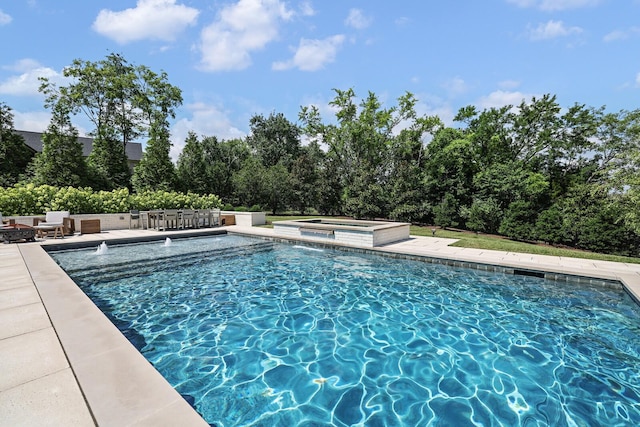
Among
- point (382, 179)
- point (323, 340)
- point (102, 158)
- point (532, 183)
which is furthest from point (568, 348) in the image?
point (102, 158)

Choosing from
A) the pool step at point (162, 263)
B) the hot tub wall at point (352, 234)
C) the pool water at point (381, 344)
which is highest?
the hot tub wall at point (352, 234)

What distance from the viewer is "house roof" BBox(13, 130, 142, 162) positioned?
89.9 ft

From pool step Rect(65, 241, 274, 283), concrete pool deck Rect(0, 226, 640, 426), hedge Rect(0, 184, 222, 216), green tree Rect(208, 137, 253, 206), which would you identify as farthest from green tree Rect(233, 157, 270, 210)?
concrete pool deck Rect(0, 226, 640, 426)

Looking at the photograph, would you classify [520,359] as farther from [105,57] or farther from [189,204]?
[105,57]

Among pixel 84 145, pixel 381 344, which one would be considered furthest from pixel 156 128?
pixel 381 344

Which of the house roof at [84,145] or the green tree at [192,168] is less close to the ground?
the house roof at [84,145]

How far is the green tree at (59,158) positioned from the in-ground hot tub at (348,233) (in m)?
15.2

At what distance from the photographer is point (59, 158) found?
17297 millimetres

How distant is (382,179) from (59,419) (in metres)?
18.5

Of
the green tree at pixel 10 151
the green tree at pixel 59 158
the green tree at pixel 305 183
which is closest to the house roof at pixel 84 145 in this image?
the green tree at pixel 10 151

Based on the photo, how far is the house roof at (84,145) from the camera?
27.4 metres

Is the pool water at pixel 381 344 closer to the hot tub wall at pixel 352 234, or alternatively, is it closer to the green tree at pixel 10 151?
the hot tub wall at pixel 352 234

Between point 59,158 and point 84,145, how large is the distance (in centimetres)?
1454

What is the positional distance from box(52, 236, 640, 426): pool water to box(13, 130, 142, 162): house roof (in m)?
28.2
